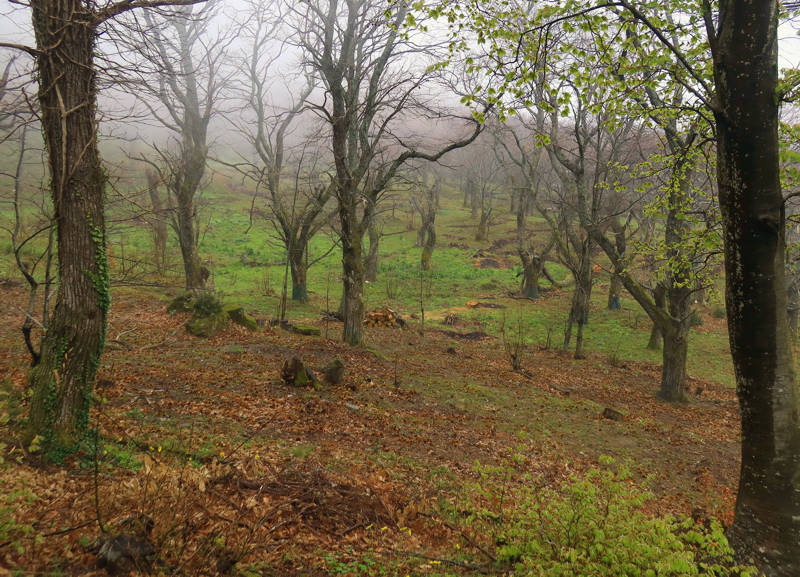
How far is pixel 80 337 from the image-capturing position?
4.44m

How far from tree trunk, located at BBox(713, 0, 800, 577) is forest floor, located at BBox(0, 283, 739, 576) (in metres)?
1.14

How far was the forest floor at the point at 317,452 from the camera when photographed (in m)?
3.50

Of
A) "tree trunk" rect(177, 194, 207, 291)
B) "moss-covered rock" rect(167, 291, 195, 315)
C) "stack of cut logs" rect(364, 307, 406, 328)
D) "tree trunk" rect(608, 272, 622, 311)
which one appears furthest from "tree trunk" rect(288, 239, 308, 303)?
"tree trunk" rect(608, 272, 622, 311)

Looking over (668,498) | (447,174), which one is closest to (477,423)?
(668,498)

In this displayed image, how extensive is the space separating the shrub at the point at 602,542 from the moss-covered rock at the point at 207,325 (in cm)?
953

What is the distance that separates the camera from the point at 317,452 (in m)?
6.00

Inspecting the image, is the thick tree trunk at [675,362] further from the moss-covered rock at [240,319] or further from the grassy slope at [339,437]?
the moss-covered rock at [240,319]

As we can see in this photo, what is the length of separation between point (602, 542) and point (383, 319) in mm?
13591

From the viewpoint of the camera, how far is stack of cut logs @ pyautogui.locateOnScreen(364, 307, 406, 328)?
16.8 m

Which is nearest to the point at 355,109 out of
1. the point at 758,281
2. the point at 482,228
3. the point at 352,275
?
the point at 352,275

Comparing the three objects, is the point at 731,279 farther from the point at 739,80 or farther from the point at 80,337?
the point at 80,337

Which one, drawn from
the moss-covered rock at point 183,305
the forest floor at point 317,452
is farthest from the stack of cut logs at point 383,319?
the moss-covered rock at point 183,305

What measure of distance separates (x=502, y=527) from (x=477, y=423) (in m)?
3.85

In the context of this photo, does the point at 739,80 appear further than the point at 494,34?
No
